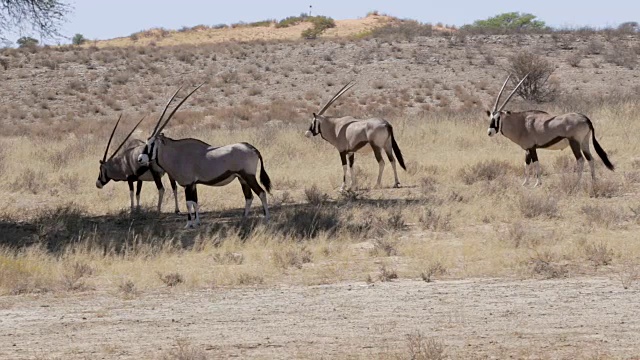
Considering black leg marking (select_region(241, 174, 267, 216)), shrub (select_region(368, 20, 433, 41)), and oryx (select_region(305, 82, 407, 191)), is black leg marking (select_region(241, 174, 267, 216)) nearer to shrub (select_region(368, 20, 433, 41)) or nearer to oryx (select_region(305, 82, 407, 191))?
oryx (select_region(305, 82, 407, 191))

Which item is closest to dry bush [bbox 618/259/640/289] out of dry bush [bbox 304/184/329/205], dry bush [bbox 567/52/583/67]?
dry bush [bbox 304/184/329/205]

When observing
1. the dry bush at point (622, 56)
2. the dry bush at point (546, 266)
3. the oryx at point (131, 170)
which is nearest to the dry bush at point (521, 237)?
the dry bush at point (546, 266)

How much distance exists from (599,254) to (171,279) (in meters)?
4.37

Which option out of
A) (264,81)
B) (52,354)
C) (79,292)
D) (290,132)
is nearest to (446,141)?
(290,132)

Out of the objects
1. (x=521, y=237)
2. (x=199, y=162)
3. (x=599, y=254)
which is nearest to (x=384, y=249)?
(x=521, y=237)

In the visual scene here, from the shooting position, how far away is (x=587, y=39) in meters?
51.1

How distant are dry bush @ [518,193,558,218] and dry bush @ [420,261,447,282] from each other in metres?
4.26

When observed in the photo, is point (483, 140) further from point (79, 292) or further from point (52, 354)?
point (52, 354)

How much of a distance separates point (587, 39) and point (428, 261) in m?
41.7

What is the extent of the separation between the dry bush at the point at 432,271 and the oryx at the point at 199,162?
468 cm

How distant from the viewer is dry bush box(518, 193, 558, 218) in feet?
49.6

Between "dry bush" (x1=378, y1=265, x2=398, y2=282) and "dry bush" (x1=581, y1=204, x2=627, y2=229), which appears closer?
"dry bush" (x1=378, y1=265, x2=398, y2=282)

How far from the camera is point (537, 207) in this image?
1520 cm

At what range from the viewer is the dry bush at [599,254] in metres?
11.1
